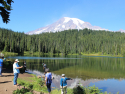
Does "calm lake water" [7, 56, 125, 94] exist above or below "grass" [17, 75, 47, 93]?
below

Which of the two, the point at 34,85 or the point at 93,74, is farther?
the point at 93,74

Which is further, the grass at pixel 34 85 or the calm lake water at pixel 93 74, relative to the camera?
the calm lake water at pixel 93 74

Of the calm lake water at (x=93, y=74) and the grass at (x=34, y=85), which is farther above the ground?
the grass at (x=34, y=85)

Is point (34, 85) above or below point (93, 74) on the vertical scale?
above

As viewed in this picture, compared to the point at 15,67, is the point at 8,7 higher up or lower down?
higher up

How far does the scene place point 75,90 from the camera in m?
10.8

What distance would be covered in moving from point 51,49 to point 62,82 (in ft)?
511

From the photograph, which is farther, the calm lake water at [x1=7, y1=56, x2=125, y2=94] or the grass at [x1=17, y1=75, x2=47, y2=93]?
the calm lake water at [x1=7, y1=56, x2=125, y2=94]

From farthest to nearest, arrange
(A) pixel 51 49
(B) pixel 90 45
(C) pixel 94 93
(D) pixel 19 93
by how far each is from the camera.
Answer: (B) pixel 90 45
(A) pixel 51 49
(C) pixel 94 93
(D) pixel 19 93

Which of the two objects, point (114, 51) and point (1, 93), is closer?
point (1, 93)

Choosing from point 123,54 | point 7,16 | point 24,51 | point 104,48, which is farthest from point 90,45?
point 7,16

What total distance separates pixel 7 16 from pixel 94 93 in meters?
17.7

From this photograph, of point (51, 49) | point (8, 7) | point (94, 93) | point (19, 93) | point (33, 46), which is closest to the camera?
point (19, 93)

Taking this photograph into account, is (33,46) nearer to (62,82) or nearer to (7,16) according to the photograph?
(7,16)
